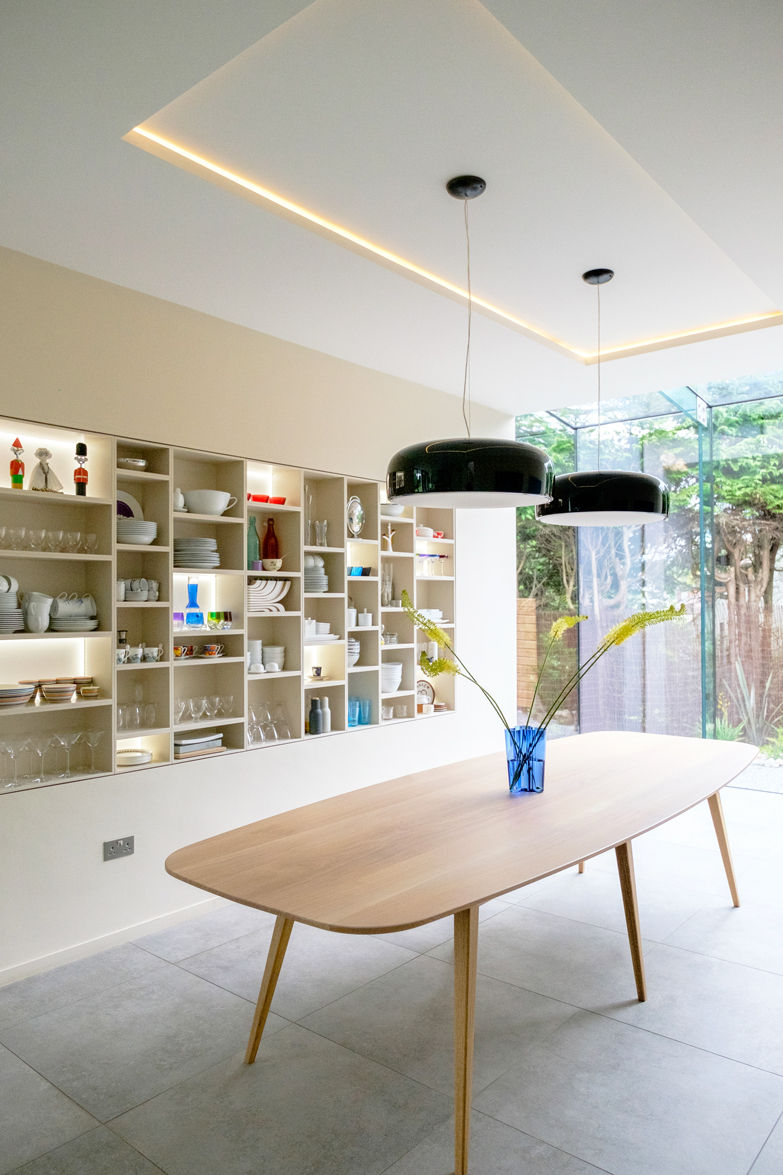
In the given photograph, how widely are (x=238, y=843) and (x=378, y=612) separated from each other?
2395 millimetres

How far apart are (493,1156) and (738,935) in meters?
1.72

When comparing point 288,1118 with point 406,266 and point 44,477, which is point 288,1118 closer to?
point 44,477

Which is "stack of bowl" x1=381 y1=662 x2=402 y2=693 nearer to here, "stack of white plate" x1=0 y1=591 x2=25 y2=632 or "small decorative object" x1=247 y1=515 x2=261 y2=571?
"small decorative object" x1=247 y1=515 x2=261 y2=571

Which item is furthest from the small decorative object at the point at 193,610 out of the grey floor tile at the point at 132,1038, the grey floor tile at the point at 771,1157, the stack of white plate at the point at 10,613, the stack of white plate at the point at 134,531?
Result: the grey floor tile at the point at 771,1157

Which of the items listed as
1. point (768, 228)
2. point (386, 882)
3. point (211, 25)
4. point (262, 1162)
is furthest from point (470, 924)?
point (768, 228)

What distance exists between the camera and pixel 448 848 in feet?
7.32

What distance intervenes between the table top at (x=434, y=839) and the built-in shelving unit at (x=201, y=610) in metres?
1.14

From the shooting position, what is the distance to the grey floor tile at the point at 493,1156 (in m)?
1.95

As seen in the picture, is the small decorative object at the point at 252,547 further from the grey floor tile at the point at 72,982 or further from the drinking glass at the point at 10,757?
the grey floor tile at the point at 72,982

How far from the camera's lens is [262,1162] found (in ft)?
6.51

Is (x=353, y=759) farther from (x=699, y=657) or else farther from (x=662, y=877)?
(x=699, y=657)

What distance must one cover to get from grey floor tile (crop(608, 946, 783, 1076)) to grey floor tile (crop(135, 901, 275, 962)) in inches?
58.8

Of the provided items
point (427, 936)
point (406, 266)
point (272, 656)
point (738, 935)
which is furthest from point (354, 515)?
point (738, 935)

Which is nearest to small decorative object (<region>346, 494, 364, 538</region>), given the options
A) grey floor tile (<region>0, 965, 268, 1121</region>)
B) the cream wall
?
the cream wall
